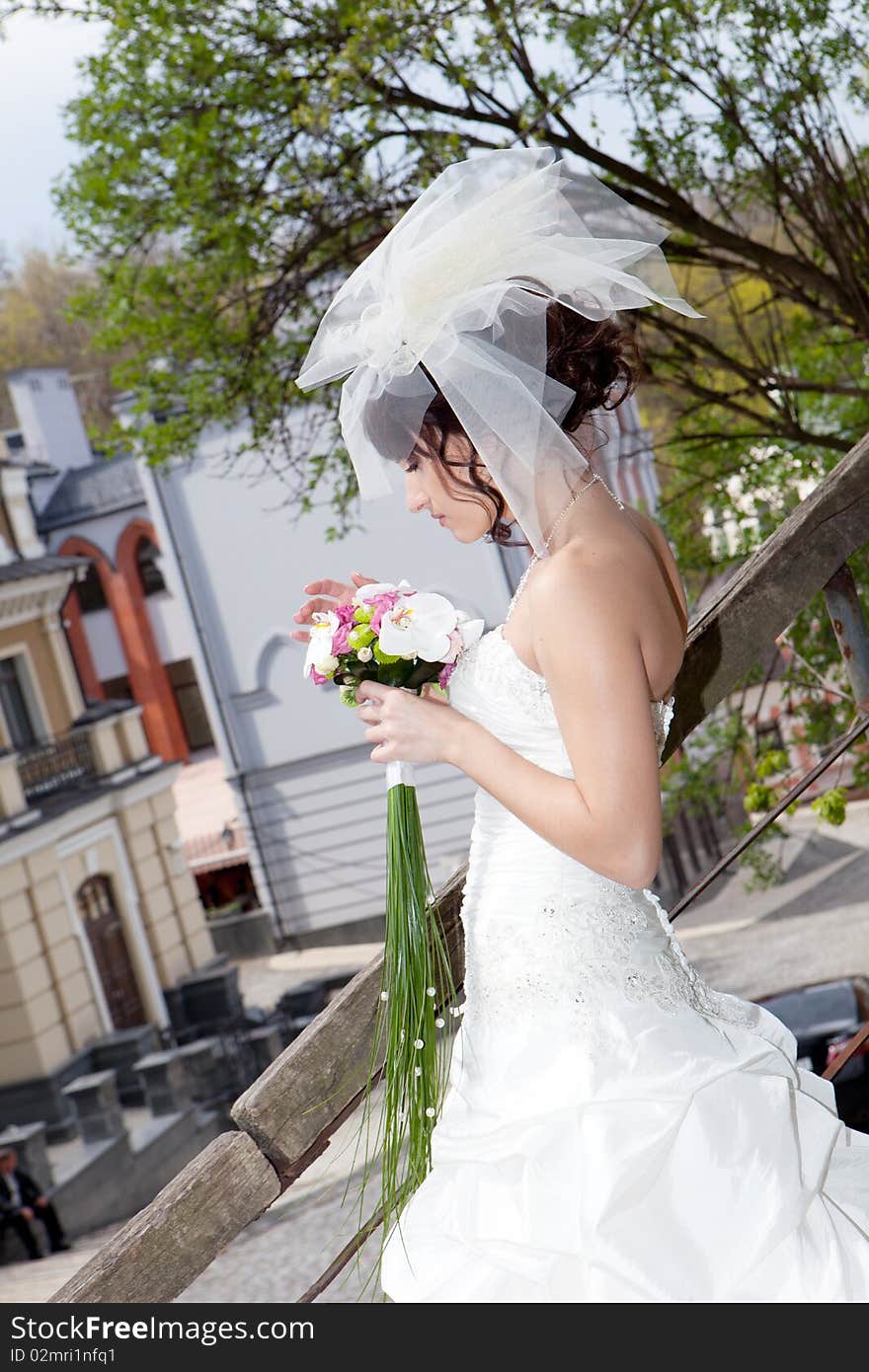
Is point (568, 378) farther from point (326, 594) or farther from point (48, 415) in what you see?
point (48, 415)

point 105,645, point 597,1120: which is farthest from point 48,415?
point 597,1120

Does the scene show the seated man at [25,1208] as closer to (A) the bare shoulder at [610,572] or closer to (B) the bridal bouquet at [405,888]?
(B) the bridal bouquet at [405,888]

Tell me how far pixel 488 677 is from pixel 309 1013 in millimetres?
13351

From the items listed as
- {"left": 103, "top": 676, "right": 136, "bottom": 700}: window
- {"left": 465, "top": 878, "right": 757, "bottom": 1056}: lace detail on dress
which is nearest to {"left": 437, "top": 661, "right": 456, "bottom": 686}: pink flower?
{"left": 465, "top": 878, "right": 757, "bottom": 1056}: lace detail on dress

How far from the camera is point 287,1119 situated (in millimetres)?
1291

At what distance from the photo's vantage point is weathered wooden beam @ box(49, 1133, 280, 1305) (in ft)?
4.11

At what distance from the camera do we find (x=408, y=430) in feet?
4.58

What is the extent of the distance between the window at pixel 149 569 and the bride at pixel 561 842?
2576 cm

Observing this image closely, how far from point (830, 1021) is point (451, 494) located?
7585 millimetres

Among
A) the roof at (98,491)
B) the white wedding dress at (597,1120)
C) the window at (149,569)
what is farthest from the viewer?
the window at (149,569)

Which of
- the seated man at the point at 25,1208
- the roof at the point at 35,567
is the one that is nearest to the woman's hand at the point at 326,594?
the seated man at the point at 25,1208

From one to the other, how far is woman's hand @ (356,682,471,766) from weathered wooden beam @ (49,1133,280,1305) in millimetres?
397

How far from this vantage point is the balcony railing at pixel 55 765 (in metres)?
16.1
